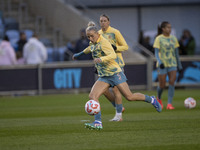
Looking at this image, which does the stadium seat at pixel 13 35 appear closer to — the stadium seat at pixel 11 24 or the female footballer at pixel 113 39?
the stadium seat at pixel 11 24

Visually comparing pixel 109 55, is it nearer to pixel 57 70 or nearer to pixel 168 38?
pixel 168 38

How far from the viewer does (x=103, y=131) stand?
960cm

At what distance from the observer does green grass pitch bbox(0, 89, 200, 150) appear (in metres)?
7.90

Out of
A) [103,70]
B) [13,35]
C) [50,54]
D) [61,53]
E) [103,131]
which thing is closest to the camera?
[103,131]

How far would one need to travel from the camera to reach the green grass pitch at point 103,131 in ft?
25.9

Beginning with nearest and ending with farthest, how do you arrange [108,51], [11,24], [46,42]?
[108,51] → [11,24] → [46,42]

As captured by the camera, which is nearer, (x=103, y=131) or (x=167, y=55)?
(x=103, y=131)

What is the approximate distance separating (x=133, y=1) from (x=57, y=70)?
1221 centimetres

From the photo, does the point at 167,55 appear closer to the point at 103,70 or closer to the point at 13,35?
the point at 103,70

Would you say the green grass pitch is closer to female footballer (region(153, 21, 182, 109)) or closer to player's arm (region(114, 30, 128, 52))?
female footballer (region(153, 21, 182, 109))

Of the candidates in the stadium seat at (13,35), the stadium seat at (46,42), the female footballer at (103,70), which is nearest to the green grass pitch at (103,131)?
the female footballer at (103,70)

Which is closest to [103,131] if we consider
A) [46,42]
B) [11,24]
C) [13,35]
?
[13,35]

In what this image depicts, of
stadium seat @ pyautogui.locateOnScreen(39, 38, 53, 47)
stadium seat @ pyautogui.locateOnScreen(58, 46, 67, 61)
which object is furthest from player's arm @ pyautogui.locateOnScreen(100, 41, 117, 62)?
stadium seat @ pyautogui.locateOnScreen(39, 38, 53, 47)

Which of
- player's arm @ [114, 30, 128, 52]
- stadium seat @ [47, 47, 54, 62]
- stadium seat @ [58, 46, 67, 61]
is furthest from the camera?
stadium seat @ [47, 47, 54, 62]
